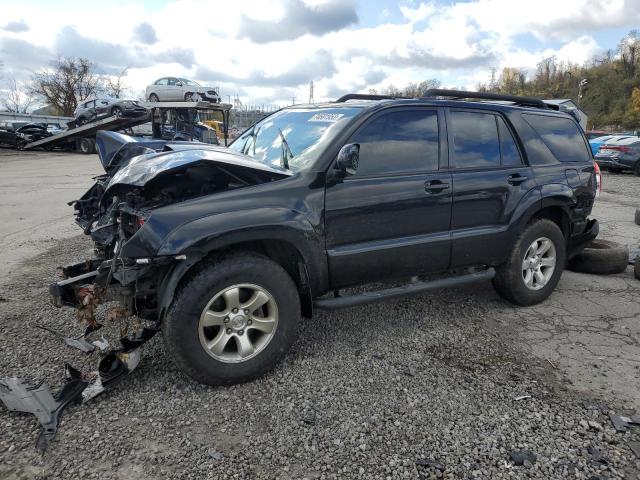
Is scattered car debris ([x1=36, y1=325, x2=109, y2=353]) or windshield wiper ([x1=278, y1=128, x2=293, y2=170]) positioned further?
windshield wiper ([x1=278, y1=128, x2=293, y2=170])

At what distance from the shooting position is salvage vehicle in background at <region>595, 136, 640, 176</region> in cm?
1758

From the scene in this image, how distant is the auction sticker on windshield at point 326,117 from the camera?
365 cm

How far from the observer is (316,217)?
3.27 meters

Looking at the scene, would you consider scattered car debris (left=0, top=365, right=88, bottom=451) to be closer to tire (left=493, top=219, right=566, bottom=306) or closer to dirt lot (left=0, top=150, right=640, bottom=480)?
dirt lot (left=0, top=150, right=640, bottom=480)

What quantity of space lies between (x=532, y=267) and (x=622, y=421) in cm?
191

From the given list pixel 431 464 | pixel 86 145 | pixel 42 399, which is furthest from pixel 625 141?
pixel 86 145

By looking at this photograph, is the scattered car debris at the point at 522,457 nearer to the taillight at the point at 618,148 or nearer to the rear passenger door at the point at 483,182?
the rear passenger door at the point at 483,182

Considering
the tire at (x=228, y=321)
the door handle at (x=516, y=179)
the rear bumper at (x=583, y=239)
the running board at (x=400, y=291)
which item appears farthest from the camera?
the rear bumper at (x=583, y=239)

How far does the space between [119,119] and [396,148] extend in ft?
66.1

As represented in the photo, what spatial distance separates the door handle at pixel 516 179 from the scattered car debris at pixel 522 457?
239 centimetres

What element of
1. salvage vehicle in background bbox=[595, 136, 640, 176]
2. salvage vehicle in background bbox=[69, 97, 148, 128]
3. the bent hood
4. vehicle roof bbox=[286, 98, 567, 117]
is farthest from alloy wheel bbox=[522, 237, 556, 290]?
salvage vehicle in background bbox=[69, 97, 148, 128]

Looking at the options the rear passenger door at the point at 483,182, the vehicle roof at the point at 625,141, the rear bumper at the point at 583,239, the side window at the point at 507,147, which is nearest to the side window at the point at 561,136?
the side window at the point at 507,147

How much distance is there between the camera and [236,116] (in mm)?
28297

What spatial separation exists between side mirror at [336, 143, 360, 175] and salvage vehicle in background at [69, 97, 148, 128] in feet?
66.6
